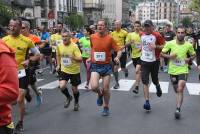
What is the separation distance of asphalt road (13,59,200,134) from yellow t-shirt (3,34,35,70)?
1.16 metres

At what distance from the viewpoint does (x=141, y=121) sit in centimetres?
852

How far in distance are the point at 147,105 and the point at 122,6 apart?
139453 mm

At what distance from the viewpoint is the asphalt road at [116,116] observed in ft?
25.7

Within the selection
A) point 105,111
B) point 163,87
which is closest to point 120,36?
point 163,87

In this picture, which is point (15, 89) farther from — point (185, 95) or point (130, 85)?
point (130, 85)

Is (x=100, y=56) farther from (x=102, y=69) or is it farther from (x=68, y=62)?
(x=68, y=62)

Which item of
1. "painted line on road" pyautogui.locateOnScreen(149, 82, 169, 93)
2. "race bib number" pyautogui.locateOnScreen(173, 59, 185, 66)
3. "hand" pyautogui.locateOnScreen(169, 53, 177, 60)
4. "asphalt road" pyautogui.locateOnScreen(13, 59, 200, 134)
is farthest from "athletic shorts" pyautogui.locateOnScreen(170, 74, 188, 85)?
"painted line on road" pyautogui.locateOnScreen(149, 82, 169, 93)

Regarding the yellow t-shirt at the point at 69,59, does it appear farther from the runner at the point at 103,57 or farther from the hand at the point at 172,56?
the hand at the point at 172,56

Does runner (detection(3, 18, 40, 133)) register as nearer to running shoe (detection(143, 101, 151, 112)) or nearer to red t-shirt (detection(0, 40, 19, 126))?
running shoe (detection(143, 101, 151, 112))

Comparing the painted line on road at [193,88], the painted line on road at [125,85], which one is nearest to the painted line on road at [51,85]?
the painted line on road at [125,85]

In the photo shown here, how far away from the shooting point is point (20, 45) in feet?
24.5

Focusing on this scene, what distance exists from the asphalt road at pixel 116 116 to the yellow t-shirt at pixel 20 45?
1.16m

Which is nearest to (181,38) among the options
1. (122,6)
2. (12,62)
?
(12,62)

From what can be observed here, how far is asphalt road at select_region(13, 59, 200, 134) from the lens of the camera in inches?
308
